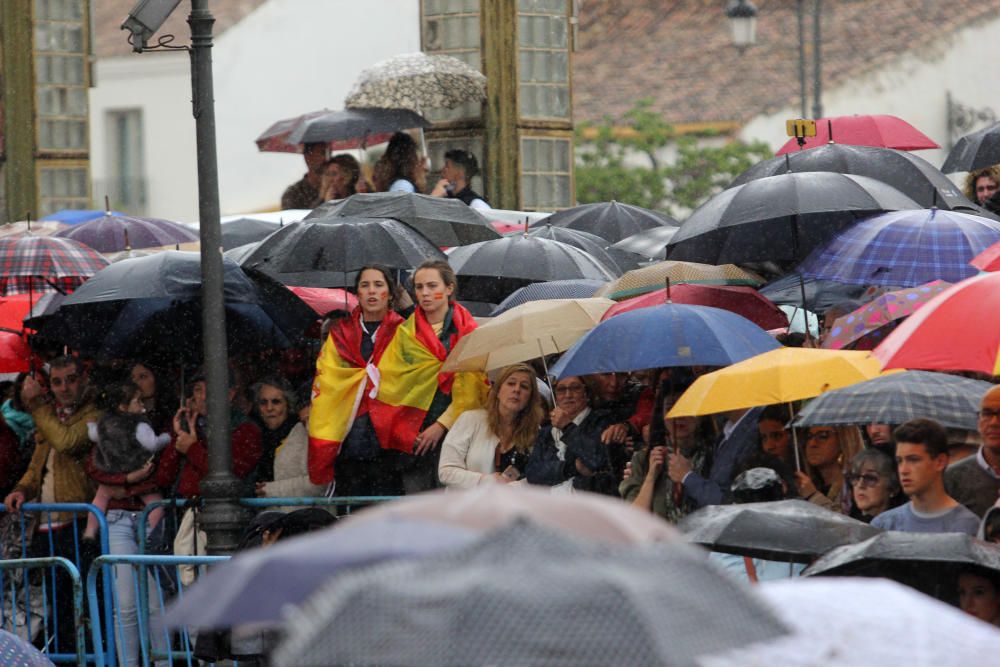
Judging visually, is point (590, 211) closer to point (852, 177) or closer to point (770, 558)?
point (852, 177)

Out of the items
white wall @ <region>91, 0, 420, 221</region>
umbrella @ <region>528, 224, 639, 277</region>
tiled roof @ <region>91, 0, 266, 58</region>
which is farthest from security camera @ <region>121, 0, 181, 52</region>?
tiled roof @ <region>91, 0, 266, 58</region>

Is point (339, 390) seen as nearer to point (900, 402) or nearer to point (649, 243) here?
point (649, 243)

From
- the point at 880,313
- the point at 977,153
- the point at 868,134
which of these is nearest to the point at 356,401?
the point at 880,313

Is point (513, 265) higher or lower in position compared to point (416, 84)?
lower

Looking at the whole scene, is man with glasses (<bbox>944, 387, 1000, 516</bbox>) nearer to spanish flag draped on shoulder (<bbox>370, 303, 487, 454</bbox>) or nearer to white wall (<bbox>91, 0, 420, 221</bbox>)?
spanish flag draped on shoulder (<bbox>370, 303, 487, 454</bbox>)

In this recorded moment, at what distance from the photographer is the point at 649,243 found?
14.2m

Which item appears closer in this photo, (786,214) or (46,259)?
(786,214)

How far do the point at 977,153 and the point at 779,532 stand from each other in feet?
22.8

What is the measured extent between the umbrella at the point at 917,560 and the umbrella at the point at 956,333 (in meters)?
1.24

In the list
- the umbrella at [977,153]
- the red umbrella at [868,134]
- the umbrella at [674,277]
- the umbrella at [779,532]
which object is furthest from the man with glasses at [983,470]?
the red umbrella at [868,134]

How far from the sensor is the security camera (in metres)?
11.6

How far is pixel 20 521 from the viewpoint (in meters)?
12.2

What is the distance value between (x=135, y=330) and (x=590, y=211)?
457 centimetres

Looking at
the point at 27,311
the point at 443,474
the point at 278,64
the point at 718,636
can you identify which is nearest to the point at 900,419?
the point at 443,474
